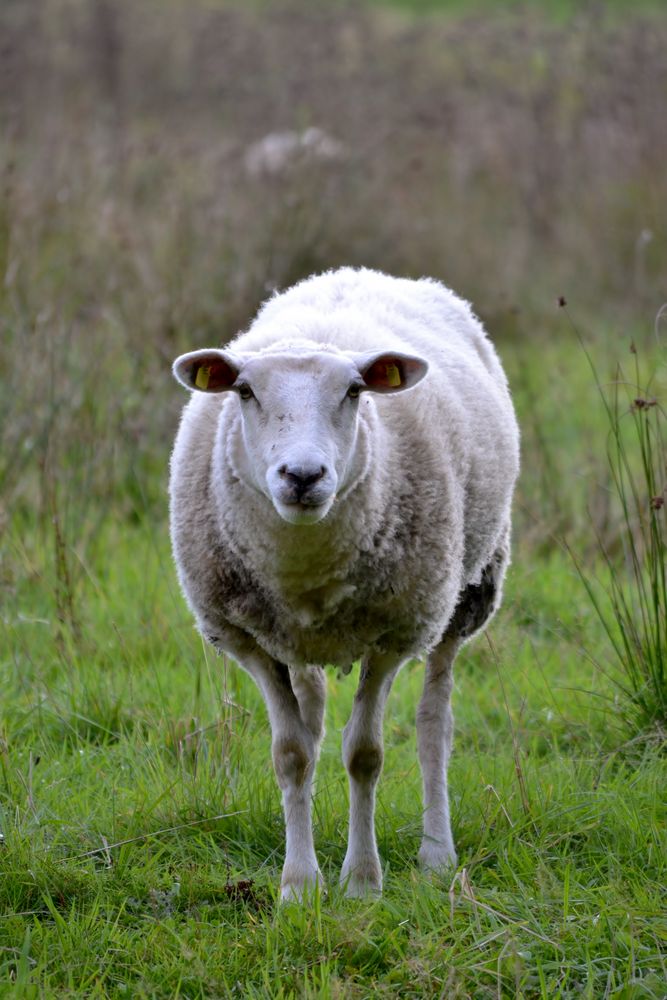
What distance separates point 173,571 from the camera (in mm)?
4469

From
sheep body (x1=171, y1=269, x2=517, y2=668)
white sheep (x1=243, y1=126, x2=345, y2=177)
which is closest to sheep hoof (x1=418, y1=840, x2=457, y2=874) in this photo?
sheep body (x1=171, y1=269, x2=517, y2=668)

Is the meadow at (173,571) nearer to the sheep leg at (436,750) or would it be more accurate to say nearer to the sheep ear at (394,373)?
the sheep leg at (436,750)

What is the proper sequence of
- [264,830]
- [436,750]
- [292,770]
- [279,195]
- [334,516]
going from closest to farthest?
[334,516] → [292,770] → [264,830] → [436,750] → [279,195]

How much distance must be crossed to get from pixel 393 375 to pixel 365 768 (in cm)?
89

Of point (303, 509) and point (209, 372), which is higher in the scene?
point (209, 372)

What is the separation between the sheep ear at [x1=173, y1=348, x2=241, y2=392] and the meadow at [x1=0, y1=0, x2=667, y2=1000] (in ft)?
2.63

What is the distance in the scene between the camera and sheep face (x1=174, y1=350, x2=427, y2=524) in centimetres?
244


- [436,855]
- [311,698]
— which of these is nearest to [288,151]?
[311,698]

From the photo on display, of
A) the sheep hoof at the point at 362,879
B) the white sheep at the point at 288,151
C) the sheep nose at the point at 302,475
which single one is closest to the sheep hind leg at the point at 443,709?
the sheep hoof at the point at 362,879

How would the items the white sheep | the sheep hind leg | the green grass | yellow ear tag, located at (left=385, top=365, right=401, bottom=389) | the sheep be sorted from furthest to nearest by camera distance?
the white sheep < the sheep hind leg < yellow ear tag, located at (left=385, top=365, right=401, bottom=389) < the sheep < the green grass

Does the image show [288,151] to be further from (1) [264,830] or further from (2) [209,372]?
(1) [264,830]

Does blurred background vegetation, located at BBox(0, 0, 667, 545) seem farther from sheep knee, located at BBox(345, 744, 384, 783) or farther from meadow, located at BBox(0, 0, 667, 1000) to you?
sheep knee, located at BBox(345, 744, 384, 783)

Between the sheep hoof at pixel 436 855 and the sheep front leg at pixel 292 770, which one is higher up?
the sheep front leg at pixel 292 770

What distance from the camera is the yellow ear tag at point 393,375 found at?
272 cm
